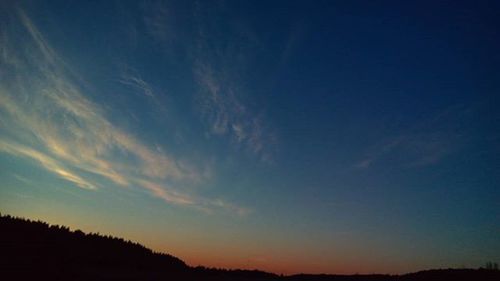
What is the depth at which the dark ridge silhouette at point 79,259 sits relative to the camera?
1950 cm

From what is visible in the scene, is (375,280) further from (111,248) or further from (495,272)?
(111,248)

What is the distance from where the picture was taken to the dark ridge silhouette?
19500 mm

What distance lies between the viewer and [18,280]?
16625mm

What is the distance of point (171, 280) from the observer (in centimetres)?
2184

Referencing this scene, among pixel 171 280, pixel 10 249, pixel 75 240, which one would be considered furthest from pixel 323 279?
pixel 10 249

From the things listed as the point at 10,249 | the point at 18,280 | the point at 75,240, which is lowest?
the point at 18,280

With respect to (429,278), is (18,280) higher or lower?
lower

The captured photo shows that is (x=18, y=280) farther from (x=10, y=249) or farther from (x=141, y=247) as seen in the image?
(x=141, y=247)

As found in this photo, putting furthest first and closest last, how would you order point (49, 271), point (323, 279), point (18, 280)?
point (323, 279) → point (49, 271) → point (18, 280)

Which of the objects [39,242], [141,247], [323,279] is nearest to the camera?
[39,242]

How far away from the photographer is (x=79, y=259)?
26062 millimetres

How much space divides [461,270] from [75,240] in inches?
1218

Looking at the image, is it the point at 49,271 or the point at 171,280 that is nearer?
the point at 49,271

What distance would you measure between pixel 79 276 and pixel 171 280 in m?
4.96
